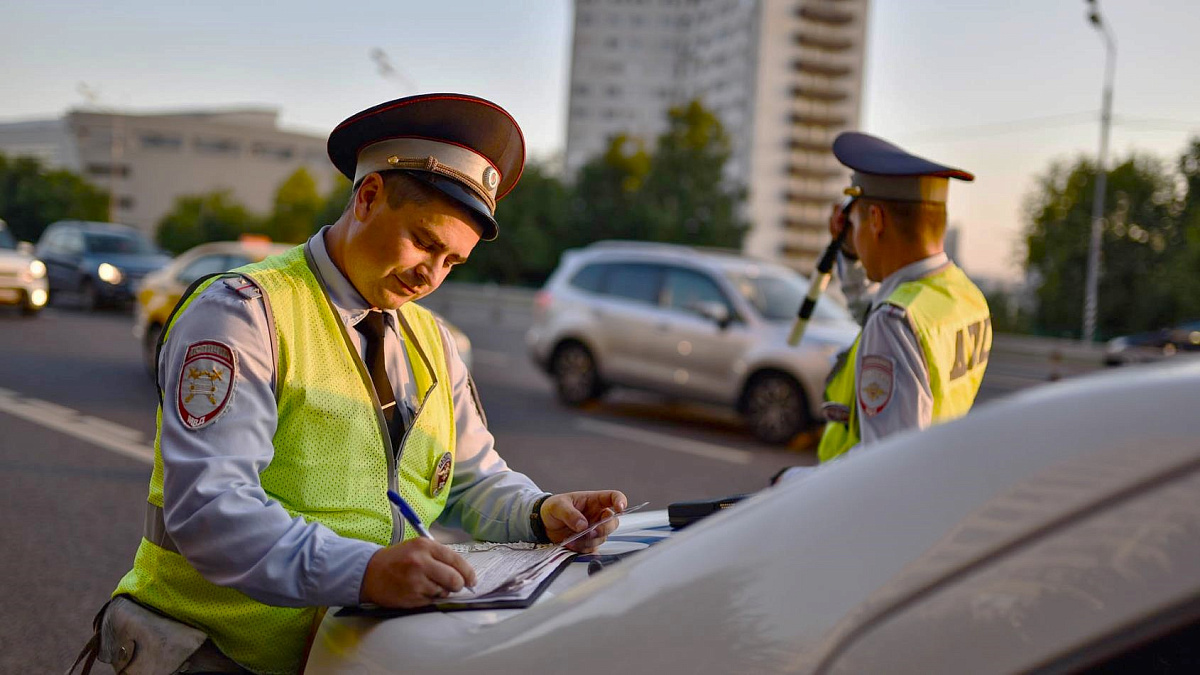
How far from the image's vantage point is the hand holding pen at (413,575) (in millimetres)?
1475

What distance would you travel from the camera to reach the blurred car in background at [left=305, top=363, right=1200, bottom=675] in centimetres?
85

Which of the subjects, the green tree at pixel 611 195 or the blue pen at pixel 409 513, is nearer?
the blue pen at pixel 409 513

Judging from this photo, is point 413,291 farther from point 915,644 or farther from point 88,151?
point 88,151

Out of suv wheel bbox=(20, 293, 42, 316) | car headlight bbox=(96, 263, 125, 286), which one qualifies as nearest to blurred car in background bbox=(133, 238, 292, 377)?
suv wheel bbox=(20, 293, 42, 316)

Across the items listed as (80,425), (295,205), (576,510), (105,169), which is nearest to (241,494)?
(576,510)

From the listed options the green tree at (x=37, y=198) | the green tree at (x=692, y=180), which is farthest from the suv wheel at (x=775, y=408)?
the green tree at (x=37, y=198)

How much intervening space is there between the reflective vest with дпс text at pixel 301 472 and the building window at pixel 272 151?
136802 millimetres

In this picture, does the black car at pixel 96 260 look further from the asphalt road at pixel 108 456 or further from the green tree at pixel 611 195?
the green tree at pixel 611 195

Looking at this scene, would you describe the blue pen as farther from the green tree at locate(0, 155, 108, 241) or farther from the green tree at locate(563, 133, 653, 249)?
the green tree at locate(0, 155, 108, 241)

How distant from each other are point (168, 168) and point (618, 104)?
52.7m

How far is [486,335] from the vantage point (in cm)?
2422

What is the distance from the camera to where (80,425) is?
907 cm

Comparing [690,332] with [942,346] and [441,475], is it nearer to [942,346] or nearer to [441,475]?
[942,346]

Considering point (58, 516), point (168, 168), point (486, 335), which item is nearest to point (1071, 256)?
point (486, 335)
